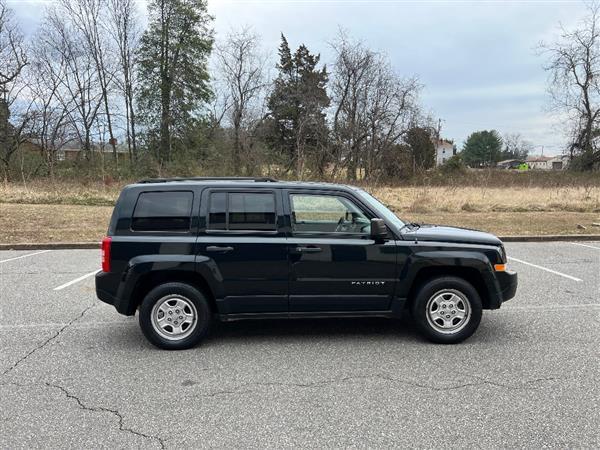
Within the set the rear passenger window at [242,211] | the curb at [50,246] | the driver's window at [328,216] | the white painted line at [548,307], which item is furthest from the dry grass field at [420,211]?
the driver's window at [328,216]

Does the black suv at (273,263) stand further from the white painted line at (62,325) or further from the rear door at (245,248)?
the white painted line at (62,325)

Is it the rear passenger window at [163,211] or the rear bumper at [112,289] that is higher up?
the rear passenger window at [163,211]

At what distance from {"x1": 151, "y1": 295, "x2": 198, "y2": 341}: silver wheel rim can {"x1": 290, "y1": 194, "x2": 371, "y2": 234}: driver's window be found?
4.39 feet

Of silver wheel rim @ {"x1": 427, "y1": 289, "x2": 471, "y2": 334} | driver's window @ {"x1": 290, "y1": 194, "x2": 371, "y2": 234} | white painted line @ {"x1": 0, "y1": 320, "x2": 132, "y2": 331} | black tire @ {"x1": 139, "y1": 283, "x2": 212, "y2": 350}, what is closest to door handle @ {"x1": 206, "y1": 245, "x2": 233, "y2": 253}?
black tire @ {"x1": 139, "y1": 283, "x2": 212, "y2": 350}

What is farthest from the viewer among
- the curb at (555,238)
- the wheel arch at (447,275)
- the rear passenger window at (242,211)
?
the curb at (555,238)

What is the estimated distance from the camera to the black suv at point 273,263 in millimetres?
4434

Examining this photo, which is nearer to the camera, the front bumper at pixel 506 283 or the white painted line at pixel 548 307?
the front bumper at pixel 506 283

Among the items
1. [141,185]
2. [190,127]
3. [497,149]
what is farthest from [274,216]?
[497,149]

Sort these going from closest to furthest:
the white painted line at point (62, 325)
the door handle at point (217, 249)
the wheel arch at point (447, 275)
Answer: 1. the door handle at point (217, 249)
2. the wheel arch at point (447, 275)
3. the white painted line at point (62, 325)

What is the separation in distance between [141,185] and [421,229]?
10.0 ft

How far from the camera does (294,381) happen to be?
3.77 meters

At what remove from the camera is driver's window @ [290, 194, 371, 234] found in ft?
15.1

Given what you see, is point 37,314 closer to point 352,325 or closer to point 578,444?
point 352,325

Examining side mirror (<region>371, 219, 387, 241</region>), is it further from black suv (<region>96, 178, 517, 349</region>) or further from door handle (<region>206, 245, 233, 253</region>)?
door handle (<region>206, 245, 233, 253</region>)
